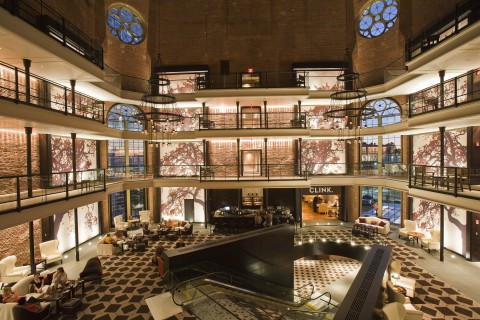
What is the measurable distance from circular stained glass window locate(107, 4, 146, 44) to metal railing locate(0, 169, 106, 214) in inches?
374

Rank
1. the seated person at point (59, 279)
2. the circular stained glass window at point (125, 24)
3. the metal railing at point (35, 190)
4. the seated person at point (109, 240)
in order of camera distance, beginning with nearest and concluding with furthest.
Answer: the metal railing at point (35, 190) → the seated person at point (59, 279) → the seated person at point (109, 240) → the circular stained glass window at point (125, 24)

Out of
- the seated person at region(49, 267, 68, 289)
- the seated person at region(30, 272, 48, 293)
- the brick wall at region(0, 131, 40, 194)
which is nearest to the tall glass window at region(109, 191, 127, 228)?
the brick wall at region(0, 131, 40, 194)

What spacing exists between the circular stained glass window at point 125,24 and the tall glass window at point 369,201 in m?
19.0

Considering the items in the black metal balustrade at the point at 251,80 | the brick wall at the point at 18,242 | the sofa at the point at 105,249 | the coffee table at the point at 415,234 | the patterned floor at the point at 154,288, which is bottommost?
the patterned floor at the point at 154,288

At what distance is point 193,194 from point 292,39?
43.0 ft

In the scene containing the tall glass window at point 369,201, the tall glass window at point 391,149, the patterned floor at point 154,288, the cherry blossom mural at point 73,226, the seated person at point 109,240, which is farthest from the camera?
the tall glass window at point 369,201

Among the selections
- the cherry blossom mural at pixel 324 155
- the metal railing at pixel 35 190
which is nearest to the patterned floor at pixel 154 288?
the metal railing at pixel 35 190

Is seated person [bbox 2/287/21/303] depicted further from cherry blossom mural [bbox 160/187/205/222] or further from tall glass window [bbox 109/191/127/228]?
cherry blossom mural [bbox 160/187/205/222]

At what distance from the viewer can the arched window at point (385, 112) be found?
1475 cm

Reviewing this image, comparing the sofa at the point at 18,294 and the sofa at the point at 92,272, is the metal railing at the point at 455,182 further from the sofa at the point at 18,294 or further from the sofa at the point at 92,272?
the sofa at the point at 18,294

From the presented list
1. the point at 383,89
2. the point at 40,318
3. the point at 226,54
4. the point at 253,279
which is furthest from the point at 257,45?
the point at 40,318

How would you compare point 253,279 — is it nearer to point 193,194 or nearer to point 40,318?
point 40,318

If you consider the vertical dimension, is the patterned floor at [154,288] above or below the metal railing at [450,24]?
below

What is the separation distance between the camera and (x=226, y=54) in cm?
1625
